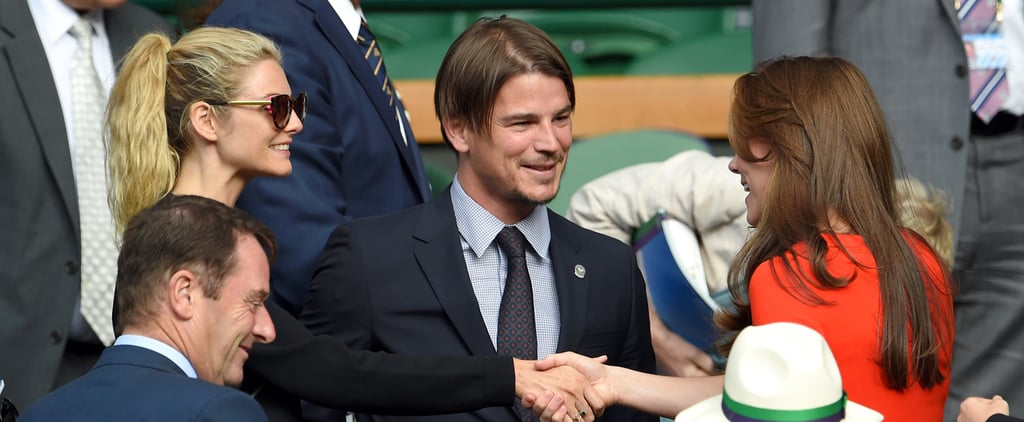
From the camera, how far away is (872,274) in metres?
2.65

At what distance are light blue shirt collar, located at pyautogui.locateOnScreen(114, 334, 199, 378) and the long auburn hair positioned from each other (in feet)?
3.40

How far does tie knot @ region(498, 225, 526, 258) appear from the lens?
3117 mm

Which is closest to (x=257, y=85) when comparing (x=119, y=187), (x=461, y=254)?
(x=119, y=187)

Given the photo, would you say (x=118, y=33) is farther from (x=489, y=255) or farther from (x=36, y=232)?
(x=489, y=255)

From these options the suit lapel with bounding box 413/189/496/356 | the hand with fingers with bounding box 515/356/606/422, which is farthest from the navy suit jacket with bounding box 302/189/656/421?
the hand with fingers with bounding box 515/356/606/422

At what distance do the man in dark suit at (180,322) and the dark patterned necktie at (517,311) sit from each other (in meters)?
0.60

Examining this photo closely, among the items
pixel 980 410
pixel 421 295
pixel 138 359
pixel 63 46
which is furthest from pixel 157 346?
pixel 63 46

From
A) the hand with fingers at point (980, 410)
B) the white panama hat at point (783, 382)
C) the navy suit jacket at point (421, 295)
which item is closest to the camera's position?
the white panama hat at point (783, 382)

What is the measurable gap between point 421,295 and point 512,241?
228mm

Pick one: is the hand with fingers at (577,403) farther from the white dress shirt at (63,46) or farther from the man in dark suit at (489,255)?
the white dress shirt at (63,46)

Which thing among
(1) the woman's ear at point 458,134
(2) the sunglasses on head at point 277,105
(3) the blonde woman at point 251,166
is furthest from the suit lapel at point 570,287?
(2) the sunglasses on head at point 277,105

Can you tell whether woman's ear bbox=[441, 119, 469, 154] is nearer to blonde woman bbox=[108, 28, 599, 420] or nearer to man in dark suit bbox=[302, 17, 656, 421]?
man in dark suit bbox=[302, 17, 656, 421]

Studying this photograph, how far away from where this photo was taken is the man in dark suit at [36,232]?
12.6 ft

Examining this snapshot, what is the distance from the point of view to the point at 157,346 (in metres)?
2.44
